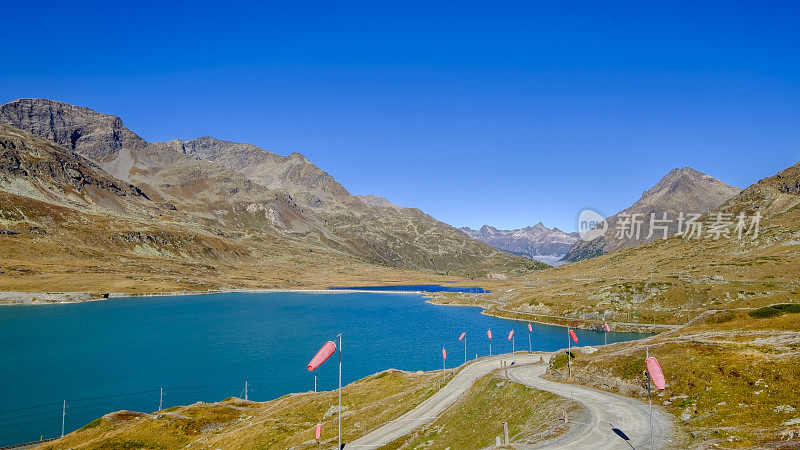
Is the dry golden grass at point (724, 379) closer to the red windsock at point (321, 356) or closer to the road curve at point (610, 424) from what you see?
the road curve at point (610, 424)

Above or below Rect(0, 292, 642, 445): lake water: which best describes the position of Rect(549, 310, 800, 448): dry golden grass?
above

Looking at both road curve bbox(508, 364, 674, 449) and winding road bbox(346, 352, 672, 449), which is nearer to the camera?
road curve bbox(508, 364, 674, 449)

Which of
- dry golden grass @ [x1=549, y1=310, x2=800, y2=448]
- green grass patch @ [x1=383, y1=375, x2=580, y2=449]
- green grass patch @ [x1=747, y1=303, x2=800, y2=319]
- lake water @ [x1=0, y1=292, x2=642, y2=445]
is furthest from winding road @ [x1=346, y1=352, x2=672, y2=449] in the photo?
lake water @ [x1=0, y1=292, x2=642, y2=445]

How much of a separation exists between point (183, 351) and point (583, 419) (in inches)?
4535

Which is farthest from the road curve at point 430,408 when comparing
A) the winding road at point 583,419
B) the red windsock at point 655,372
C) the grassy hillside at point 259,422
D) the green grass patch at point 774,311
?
the green grass patch at point 774,311

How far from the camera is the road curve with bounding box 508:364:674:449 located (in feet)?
107

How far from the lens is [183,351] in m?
122

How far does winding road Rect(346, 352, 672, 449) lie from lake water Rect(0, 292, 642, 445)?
140ft

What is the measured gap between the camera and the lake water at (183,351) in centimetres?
8275

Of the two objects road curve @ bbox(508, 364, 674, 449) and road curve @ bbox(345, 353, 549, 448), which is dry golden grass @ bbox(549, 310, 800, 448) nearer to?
A: road curve @ bbox(508, 364, 674, 449)

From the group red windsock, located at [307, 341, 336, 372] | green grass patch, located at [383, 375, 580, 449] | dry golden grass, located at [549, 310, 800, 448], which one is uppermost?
→ red windsock, located at [307, 341, 336, 372]

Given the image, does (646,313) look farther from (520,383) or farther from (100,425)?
(100,425)

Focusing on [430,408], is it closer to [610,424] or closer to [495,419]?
[495,419]

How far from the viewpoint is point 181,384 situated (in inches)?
3652
